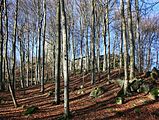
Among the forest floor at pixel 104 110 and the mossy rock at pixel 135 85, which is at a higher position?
the mossy rock at pixel 135 85

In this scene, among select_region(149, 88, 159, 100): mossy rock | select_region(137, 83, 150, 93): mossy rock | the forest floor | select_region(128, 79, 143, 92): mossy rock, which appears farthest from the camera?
select_region(128, 79, 143, 92): mossy rock

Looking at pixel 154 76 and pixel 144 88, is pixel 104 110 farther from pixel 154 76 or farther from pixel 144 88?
pixel 154 76

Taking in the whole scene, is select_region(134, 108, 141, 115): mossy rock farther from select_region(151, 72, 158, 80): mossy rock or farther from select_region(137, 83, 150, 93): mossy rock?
select_region(151, 72, 158, 80): mossy rock

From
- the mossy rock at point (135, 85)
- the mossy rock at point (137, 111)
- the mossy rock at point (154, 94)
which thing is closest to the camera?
the mossy rock at point (137, 111)

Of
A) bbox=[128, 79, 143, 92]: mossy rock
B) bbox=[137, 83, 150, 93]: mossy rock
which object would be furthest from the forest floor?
bbox=[128, 79, 143, 92]: mossy rock

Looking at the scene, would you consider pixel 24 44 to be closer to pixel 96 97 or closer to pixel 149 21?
pixel 149 21

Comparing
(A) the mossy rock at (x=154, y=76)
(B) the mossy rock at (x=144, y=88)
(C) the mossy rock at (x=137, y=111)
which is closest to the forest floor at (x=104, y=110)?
(C) the mossy rock at (x=137, y=111)

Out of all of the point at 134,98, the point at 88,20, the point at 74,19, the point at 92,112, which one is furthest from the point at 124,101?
the point at 74,19

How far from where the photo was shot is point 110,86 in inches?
846

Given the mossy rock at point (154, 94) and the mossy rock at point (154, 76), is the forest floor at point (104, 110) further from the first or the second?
the mossy rock at point (154, 76)

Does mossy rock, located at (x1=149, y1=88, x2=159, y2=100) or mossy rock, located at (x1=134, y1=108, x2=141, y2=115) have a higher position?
mossy rock, located at (x1=149, y1=88, x2=159, y2=100)

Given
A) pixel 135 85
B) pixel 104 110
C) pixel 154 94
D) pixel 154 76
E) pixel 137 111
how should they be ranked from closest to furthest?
1. pixel 137 111
2. pixel 104 110
3. pixel 154 94
4. pixel 135 85
5. pixel 154 76

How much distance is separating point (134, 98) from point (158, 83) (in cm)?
291

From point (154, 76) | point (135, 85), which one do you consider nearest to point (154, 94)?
point (135, 85)
